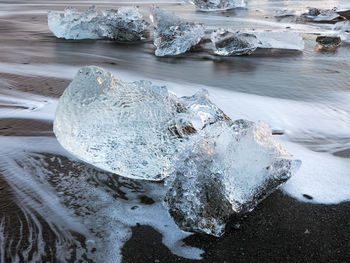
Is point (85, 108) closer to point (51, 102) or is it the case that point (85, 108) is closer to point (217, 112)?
point (217, 112)

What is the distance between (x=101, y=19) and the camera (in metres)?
4.50

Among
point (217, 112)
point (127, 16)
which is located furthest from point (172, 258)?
A: point (127, 16)

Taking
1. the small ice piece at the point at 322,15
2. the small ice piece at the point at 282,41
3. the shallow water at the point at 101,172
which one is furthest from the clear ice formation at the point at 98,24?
the small ice piece at the point at 322,15

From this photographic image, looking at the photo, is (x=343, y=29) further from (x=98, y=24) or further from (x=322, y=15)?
(x=98, y=24)

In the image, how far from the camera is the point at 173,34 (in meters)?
3.92

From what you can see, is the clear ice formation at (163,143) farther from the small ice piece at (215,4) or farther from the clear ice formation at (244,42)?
the small ice piece at (215,4)

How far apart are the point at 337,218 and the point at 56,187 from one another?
1198 millimetres

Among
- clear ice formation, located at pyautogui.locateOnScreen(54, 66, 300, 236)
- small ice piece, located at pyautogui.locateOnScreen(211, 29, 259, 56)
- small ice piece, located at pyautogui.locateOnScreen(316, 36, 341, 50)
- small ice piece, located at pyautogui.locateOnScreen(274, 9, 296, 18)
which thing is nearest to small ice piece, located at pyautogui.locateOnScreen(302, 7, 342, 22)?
small ice piece, located at pyautogui.locateOnScreen(274, 9, 296, 18)

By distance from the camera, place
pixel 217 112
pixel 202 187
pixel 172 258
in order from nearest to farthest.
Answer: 1. pixel 172 258
2. pixel 202 187
3. pixel 217 112

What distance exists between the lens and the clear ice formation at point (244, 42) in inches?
150

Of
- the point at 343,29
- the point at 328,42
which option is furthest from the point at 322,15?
the point at 328,42

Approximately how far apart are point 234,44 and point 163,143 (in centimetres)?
248

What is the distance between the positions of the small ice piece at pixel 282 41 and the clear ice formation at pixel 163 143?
2.68 metres

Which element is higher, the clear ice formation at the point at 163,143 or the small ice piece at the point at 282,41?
the small ice piece at the point at 282,41
